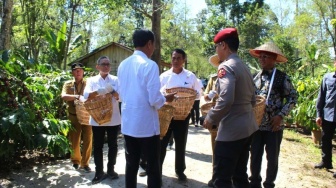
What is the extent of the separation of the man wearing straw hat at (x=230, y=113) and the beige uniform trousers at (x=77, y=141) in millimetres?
2821

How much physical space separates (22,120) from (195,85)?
8.00ft

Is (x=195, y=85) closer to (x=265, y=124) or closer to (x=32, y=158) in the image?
(x=265, y=124)

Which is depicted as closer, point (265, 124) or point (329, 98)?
point (265, 124)

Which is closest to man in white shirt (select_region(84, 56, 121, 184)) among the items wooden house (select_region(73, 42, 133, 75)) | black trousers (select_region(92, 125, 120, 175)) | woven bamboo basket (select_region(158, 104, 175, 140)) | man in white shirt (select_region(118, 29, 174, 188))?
black trousers (select_region(92, 125, 120, 175))

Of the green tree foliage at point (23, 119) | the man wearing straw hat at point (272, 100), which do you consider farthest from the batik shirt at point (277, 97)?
the green tree foliage at point (23, 119)

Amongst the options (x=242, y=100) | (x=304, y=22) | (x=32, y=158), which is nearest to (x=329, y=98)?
(x=242, y=100)

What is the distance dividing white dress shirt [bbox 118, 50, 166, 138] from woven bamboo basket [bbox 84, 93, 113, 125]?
0.95m

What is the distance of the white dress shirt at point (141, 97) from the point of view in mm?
3334

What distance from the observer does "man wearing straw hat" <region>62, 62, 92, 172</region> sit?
5.41 meters

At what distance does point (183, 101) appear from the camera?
14.3 feet

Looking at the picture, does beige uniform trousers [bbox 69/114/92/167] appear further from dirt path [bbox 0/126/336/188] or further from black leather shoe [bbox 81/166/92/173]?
dirt path [bbox 0/126/336/188]

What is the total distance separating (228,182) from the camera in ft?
10.3

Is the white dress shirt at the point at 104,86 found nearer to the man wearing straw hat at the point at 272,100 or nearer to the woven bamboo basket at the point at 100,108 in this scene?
the woven bamboo basket at the point at 100,108

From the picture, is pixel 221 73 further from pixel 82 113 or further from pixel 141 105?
pixel 82 113
